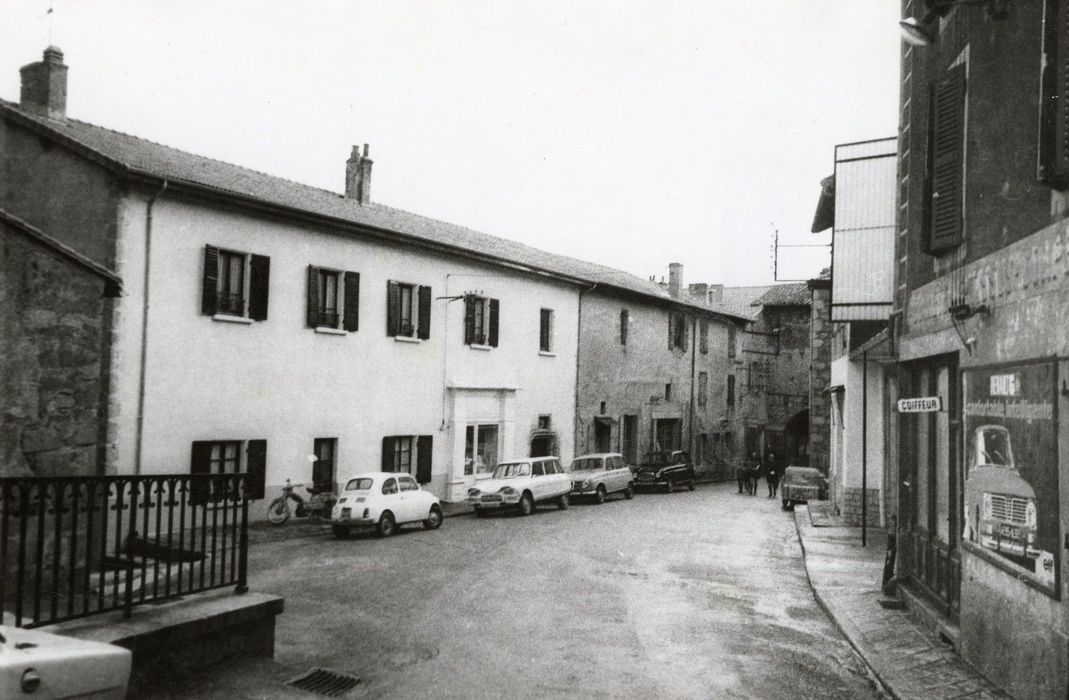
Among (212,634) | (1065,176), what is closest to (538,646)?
(212,634)

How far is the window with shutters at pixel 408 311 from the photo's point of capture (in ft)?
70.1

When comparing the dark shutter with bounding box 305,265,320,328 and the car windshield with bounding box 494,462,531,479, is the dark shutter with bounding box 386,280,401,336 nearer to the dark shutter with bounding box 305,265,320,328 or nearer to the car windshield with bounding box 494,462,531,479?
the dark shutter with bounding box 305,265,320,328

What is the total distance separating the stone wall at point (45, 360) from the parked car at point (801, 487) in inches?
846

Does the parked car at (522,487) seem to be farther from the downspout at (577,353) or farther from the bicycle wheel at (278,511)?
the downspout at (577,353)

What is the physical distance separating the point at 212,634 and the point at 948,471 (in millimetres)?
7772

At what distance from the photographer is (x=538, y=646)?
8383 mm

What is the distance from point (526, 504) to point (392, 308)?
6212 millimetres

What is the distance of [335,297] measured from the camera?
2005 cm

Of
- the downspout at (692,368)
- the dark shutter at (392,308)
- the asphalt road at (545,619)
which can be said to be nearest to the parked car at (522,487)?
the asphalt road at (545,619)

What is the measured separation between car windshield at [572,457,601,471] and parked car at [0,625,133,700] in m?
21.9

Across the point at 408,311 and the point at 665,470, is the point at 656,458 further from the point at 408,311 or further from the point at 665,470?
the point at 408,311

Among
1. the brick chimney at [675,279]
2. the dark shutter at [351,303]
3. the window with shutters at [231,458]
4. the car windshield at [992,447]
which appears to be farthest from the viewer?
the brick chimney at [675,279]

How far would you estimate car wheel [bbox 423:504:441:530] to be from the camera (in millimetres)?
18047

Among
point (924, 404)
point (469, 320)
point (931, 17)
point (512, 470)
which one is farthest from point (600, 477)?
point (931, 17)
